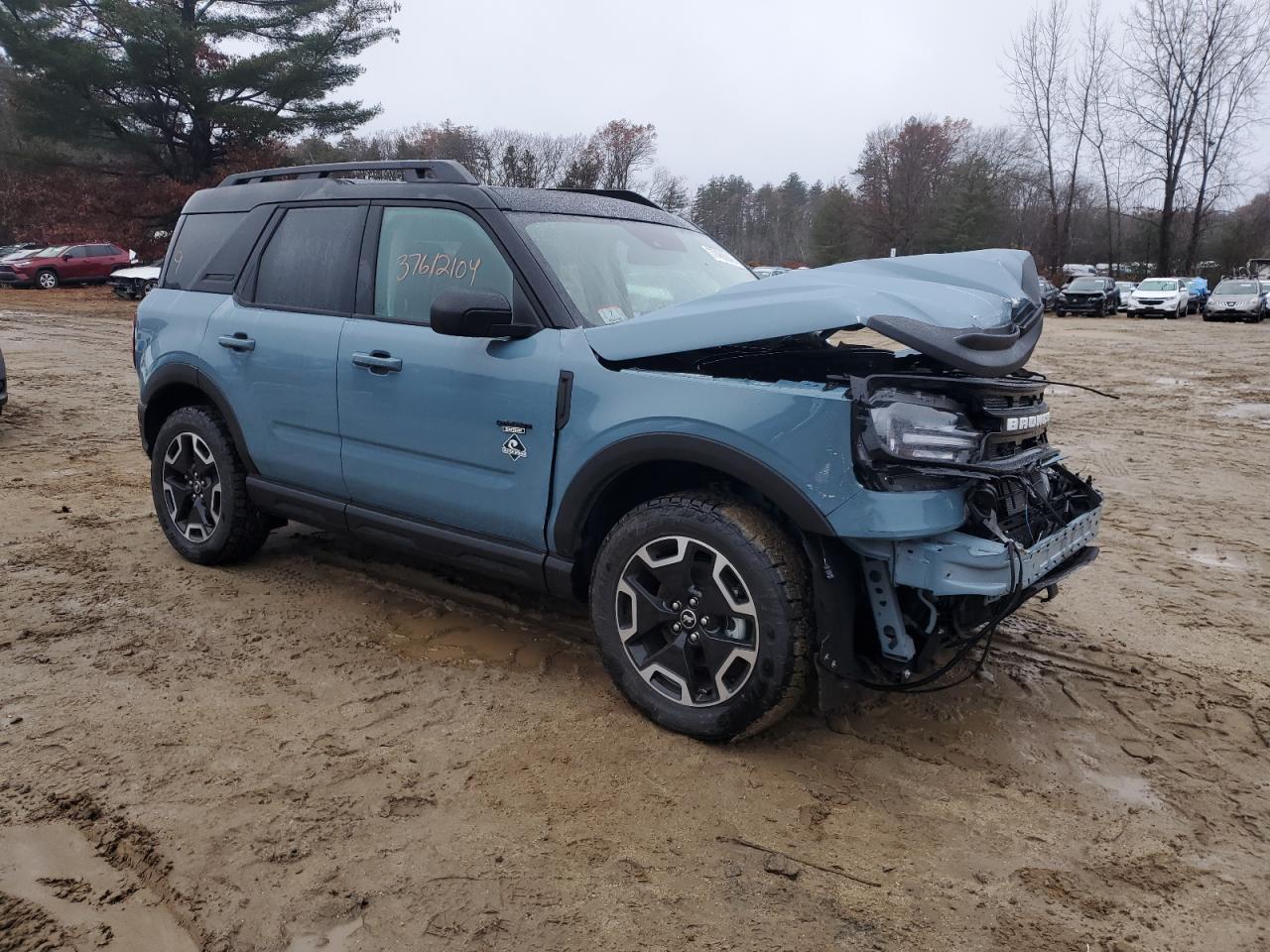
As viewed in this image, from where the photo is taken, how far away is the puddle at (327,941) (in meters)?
2.20

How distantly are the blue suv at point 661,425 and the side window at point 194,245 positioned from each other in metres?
0.32

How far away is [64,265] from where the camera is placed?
1173 inches

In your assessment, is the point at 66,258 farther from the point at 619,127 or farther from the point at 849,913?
the point at 619,127

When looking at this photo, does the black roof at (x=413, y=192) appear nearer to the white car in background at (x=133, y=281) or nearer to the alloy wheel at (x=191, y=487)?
the alloy wheel at (x=191, y=487)

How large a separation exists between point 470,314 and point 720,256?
5.70ft

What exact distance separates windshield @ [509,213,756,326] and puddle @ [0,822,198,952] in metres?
2.29

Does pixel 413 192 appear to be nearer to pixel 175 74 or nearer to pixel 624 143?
pixel 175 74

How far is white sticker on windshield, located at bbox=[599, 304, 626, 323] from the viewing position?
3.47 metres

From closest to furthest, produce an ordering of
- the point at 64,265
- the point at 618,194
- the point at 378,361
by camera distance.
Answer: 1. the point at 378,361
2. the point at 618,194
3. the point at 64,265

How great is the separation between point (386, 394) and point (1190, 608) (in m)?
4.05

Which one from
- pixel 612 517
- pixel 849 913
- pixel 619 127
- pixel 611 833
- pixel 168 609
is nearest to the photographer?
pixel 849 913

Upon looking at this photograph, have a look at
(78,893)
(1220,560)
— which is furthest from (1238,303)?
(78,893)

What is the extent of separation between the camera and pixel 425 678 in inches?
142

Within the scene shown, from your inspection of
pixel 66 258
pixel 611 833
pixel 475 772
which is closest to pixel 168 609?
pixel 475 772
